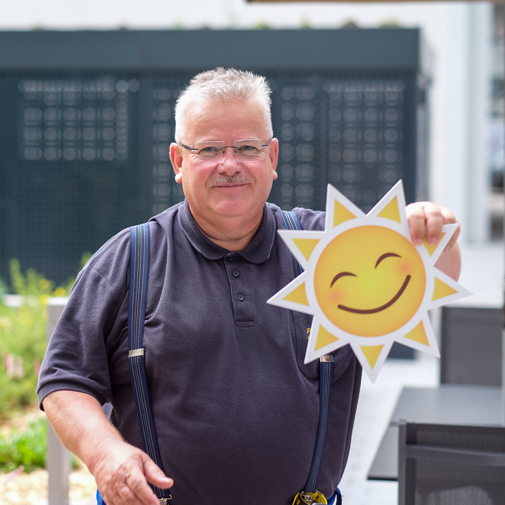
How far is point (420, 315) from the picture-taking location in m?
1.32

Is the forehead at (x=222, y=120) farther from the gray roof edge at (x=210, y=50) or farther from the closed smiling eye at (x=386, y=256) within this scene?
the gray roof edge at (x=210, y=50)

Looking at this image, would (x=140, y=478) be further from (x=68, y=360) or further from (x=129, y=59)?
(x=129, y=59)

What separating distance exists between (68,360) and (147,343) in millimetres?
166

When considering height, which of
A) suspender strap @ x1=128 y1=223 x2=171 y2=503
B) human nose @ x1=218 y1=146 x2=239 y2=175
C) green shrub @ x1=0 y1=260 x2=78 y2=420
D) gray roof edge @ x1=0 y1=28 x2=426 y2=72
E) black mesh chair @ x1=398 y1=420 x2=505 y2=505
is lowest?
green shrub @ x1=0 y1=260 x2=78 y2=420

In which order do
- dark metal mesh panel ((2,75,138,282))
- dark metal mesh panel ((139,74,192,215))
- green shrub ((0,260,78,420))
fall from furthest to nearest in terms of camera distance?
dark metal mesh panel ((2,75,138,282)) → dark metal mesh panel ((139,74,192,215)) → green shrub ((0,260,78,420))

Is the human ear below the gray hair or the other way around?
below

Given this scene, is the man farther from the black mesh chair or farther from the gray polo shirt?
the black mesh chair

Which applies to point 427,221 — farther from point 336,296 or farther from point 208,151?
point 208,151

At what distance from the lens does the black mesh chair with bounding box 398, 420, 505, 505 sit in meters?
1.74

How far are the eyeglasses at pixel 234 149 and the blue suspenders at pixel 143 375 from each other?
24cm

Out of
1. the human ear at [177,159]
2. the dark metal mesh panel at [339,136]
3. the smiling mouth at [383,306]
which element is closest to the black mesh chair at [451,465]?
the smiling mouth at [383,306]

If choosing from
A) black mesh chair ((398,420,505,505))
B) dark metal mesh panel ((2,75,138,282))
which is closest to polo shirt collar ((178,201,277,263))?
black mesh chair ((398,420,505,505))

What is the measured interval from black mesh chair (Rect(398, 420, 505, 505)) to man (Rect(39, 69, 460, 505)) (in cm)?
38

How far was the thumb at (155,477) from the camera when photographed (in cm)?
124
